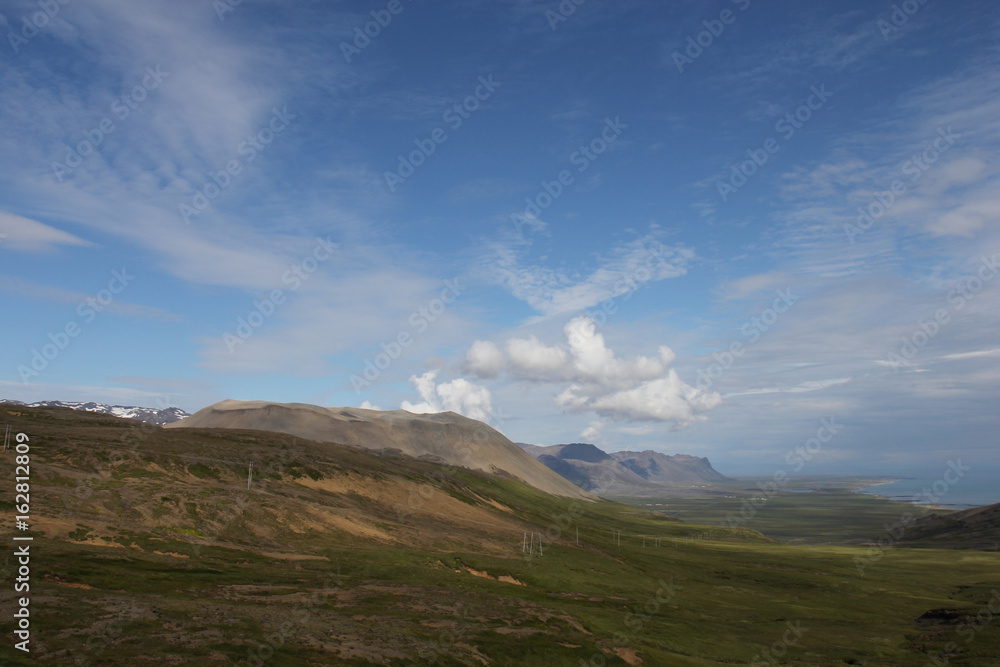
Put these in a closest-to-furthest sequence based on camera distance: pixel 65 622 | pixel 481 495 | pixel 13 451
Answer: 1. pixel 65 622
2. pixel 13 451
3. pixel 481 495

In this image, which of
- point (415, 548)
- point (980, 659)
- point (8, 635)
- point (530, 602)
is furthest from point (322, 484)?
point (980, 659)

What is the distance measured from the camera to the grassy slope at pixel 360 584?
38.7m

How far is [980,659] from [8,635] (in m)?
92.9

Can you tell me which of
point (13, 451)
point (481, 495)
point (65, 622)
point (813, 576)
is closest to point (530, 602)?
point (65, 622)

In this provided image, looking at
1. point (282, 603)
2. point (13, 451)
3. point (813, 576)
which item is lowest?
point (813, 576)

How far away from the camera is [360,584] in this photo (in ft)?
204

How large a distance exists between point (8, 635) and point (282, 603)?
2072 centimetres

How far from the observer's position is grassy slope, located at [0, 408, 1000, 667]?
38.7 m

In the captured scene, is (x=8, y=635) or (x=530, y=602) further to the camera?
(x=530, y=602)

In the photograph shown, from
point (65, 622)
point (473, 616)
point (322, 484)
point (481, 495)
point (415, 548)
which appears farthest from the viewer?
point (481, 495)

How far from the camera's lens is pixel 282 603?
48062mm

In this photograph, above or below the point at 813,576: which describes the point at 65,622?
above

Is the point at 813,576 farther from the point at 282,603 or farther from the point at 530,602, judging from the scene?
the point at 282,603

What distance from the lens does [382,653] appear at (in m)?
39.4
